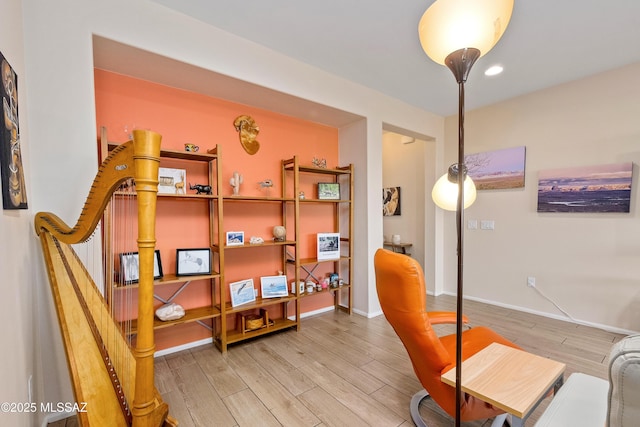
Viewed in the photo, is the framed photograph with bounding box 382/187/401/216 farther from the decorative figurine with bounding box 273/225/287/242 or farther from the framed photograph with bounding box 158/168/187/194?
the framed photograph with bounding box 158/168/187/194

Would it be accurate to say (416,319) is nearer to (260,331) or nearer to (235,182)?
(260,331)

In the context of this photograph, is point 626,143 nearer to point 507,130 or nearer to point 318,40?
point 507,130

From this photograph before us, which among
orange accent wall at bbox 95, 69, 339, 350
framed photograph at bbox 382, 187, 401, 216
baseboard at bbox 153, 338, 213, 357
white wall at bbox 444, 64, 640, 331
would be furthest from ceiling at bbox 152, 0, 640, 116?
baseboard at bbox 153, 338, 213, 357

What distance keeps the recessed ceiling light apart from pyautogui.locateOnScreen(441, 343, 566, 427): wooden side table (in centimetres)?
275

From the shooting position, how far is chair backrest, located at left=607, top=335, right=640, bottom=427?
0.47 m

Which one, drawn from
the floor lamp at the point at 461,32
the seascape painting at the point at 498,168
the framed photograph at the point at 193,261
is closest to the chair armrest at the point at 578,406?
the floor lamp at the point at 461,32

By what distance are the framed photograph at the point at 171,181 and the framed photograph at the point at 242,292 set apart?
1068 millimetres

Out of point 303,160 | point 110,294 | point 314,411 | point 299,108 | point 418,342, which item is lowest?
point 314,411

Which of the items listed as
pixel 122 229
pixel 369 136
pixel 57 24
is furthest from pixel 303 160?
pixel 57 24

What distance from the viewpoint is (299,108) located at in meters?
3.00

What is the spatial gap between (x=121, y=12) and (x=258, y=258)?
2340mm

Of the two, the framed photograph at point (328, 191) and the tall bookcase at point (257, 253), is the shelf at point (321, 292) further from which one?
the framed photograph at point (328, 191)

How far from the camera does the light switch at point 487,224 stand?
12.3 feet

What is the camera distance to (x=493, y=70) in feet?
9.37
